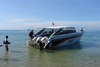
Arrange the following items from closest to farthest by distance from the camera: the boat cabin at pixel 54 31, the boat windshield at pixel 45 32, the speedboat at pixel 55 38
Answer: the speedboat at pixel 55 38, the boat cabin at pixel 54 31, the boat windshield at pixel 45 32

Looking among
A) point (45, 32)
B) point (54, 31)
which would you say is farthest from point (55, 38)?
point (45, 32)

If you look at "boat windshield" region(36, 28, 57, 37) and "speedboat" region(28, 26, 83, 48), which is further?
"boat windshield" region(36, 28, 57, 37)

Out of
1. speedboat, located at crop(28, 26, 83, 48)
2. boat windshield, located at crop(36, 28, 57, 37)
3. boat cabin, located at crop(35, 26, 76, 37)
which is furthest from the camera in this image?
boat windshield, located at crop(36, 28, 57, 37)

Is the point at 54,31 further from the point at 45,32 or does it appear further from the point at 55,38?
the point at 55,38

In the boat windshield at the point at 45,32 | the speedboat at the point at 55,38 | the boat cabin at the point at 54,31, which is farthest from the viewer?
the boat windshield at the point at 45,32

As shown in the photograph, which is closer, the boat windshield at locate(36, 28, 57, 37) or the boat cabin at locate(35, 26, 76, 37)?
the boat cabin at locate(35, 26, 76, 37)

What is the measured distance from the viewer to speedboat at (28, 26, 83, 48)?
61.5ft

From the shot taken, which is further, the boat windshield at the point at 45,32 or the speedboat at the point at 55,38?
the boat windshield at the point at 45,32

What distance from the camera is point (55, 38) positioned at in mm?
19141

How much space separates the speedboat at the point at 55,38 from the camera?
18734 millimetres

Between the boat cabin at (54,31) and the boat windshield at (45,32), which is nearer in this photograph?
the boat cabin at (54,31)

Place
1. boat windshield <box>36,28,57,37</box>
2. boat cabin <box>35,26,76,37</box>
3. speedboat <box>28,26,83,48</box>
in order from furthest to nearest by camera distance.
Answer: boat windshield <box>36,28,57,37</box> → boat cabin <box>35,26,76,37</box> → speedboat <box>28,26,83,48</box>

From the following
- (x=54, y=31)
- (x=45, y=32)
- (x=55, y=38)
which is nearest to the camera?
(x=55, y=38)

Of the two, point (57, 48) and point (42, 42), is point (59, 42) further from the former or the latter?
point (42, 42)
